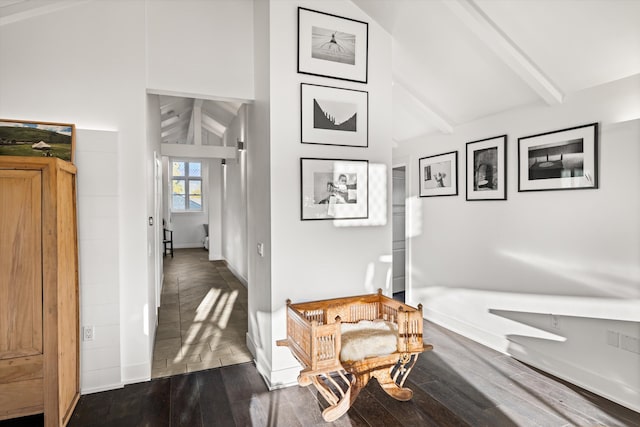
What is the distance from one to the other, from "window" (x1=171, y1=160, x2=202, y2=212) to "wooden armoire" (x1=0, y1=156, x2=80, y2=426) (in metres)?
9.32

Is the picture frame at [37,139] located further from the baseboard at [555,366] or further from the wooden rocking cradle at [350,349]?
the baseboard at [555,366]

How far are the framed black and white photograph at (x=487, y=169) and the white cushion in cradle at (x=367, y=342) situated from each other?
5.77ft

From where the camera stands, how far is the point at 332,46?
2910mm

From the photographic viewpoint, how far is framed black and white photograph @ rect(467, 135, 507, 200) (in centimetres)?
329

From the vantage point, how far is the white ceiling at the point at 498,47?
2.24 m

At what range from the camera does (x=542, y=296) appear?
2959mm

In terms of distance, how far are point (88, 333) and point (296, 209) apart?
69.4 inches

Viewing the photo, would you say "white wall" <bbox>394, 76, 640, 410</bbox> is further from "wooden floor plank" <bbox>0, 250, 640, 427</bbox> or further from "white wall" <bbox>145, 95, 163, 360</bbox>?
"white wall" <bbox>145, 95, 163, 360</bbox>

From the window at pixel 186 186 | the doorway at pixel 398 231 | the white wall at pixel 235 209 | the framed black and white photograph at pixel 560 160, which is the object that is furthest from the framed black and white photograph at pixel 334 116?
the window at pixel 186 186

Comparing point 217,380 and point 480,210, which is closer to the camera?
point 217,380

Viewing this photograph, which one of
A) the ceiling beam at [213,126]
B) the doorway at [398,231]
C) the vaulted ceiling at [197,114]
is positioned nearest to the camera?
the doorway at [398,231]

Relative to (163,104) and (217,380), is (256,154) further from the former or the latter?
(163,104)

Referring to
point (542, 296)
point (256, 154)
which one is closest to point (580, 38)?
point (542, 296)

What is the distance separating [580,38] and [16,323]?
389cm
